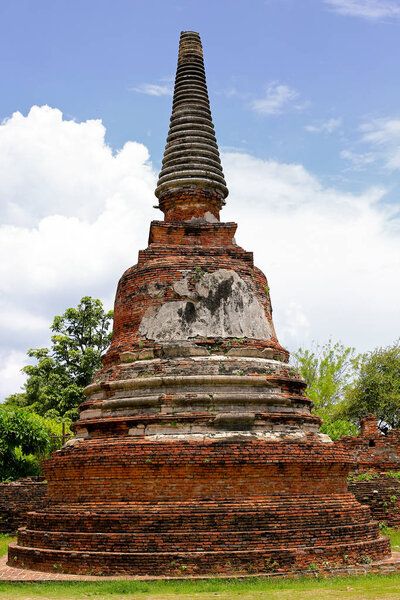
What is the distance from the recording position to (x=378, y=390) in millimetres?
36562

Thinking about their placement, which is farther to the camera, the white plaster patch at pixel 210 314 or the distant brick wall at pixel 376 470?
the distant brick wall at pixel 376 470

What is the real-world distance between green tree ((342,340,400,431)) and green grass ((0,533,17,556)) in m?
24.8

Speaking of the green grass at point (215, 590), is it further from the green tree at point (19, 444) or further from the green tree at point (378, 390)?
the green tree at point (378, 390)

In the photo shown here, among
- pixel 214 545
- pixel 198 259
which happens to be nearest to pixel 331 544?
pixel 214 545

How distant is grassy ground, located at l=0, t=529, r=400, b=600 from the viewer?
27.5ft

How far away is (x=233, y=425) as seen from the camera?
1115 cm

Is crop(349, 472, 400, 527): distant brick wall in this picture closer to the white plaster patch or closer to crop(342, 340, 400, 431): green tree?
the white plaster patch

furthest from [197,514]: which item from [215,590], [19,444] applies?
[19,444]

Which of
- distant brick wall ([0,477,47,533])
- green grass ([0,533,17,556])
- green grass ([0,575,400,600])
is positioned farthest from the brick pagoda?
distant brick wall ([0,477,47,533])

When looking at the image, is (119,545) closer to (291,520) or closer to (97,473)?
(97,473)

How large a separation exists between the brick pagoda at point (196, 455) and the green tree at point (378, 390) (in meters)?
24.7

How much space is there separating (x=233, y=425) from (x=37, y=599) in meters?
4.14

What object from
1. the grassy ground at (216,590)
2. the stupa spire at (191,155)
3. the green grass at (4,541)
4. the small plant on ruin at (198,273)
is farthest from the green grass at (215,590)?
the stupa spire at (191,155)

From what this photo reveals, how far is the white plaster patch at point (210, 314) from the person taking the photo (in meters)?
12.6
